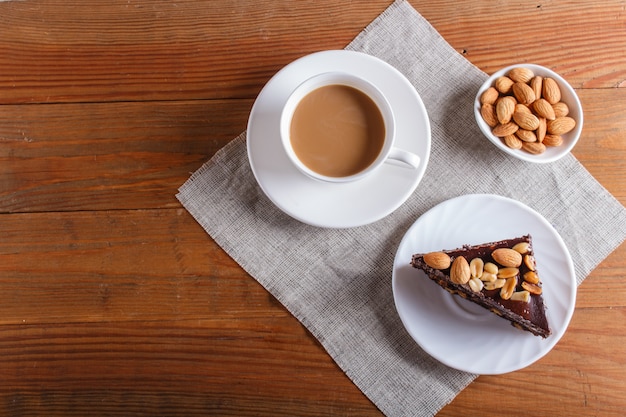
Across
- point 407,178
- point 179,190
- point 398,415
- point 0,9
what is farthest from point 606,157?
point 0,9

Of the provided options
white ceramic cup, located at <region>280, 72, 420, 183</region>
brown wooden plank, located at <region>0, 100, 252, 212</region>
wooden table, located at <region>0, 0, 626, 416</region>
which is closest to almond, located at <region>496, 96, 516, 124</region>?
wooden table, located at <region>0, 0, 626, 416</region>

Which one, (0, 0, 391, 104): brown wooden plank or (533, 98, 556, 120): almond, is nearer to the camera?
(533, 98, 556, 120): almond

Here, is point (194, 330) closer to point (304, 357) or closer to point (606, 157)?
point (304, 357)

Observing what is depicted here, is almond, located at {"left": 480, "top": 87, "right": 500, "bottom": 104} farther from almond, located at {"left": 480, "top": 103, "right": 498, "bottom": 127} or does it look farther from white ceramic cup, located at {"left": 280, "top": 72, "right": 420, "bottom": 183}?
white ceramic cup, located at {"left": 280, "top": 72, "right": 420, "bottom": 183}

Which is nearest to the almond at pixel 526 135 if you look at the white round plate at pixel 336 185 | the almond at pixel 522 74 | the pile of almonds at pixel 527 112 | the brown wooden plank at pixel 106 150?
the pile of almonds at pixel 527 112

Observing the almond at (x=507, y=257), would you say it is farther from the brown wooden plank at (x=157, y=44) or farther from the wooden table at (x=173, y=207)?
the brown wooden plank at (x=157, y=44)

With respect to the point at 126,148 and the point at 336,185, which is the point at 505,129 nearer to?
the point at 336,185

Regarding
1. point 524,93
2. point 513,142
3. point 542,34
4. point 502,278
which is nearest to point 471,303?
point 502,278
